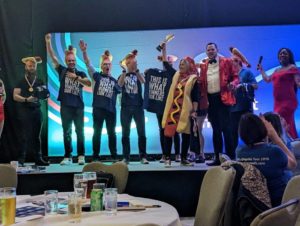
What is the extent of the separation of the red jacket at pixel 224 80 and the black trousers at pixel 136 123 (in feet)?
2.69

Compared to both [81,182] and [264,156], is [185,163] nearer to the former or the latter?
[264,156]

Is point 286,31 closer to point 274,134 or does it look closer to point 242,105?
point 242,105

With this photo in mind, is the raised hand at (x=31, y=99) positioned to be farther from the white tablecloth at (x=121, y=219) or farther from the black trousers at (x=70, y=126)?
the white tablecloth at (x=121, y=219)

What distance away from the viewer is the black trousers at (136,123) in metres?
5.66

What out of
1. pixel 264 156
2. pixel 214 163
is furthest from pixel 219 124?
pixel 264 156

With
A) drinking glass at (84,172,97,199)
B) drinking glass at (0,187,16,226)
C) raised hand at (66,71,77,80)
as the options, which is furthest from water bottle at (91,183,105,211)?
raised hand at (66,71,77,80)

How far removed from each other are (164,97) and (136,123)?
508 millimetres

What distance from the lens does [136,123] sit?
5676 mm

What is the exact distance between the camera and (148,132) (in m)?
5.81

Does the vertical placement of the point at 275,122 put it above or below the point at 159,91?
below

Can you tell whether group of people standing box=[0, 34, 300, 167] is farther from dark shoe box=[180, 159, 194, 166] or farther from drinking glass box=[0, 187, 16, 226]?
drinking glass box=[0, 187, 16, 226]

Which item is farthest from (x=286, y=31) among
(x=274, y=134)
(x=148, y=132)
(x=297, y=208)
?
(x=297, y=208)

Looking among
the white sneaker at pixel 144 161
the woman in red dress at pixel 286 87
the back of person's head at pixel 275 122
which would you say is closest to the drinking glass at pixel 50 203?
the back of person's head at pixel 275 122

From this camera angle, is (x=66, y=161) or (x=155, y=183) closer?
(x=155, y=183)
